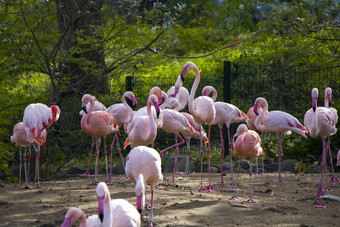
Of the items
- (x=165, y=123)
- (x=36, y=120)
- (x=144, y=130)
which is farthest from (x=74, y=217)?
(x=165, y=123)

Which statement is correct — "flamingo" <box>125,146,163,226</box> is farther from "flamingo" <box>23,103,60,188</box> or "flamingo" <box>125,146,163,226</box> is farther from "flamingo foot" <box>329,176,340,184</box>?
"flamingo foot" <box>329,176,340,184</box>

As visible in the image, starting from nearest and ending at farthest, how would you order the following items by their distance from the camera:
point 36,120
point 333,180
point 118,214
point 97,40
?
point 118,214 → point 36,120 → point 333,180 → point 97,40

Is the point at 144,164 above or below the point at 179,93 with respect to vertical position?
below

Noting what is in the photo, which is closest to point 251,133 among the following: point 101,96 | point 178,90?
point 178,90

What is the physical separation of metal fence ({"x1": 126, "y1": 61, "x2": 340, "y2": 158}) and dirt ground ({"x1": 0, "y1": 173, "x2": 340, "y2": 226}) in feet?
9.62

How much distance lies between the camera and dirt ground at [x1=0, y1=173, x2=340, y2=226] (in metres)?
4.92

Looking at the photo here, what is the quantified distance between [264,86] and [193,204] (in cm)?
553

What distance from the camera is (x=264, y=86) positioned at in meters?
10.5

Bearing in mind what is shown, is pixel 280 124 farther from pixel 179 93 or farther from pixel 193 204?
pixel 193 204

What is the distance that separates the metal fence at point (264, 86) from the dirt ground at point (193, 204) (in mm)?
2931

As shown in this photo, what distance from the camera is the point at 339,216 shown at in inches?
211

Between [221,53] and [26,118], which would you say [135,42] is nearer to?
[26,118]

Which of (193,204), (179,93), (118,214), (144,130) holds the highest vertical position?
(179,93)

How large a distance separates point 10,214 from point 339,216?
12.1ft
